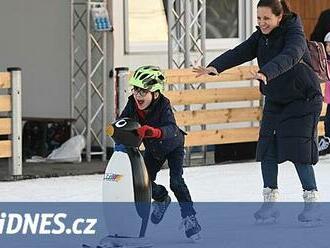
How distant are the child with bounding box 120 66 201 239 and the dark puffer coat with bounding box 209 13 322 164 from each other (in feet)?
3.13

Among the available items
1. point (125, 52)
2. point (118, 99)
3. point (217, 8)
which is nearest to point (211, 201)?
point (118, 99)

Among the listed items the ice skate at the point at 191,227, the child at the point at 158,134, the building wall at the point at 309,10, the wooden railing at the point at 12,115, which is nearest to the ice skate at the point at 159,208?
the child at the point at 158,134

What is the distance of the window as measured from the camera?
46.5ft

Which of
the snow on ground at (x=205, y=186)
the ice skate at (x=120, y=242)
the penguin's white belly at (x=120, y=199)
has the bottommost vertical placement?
the snow on ground at (x=205, y=186)

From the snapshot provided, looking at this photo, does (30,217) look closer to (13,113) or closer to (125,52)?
(13,113)

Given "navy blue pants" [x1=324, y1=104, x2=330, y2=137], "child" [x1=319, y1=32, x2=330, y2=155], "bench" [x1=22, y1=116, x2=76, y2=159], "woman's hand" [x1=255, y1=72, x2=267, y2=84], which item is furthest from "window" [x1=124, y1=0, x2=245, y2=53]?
"woman's hand" [x1=255, y1=72, x2=267, y2=84]

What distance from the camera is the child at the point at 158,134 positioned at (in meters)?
7.75

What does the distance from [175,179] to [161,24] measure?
21.8 ft

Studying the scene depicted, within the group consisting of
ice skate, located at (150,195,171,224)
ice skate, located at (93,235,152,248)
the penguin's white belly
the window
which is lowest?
ice skate, located at (93,235,152,248)

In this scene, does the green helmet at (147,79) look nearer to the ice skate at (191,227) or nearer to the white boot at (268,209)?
the ice skate at (191,227)

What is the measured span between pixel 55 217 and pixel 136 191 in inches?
77.8

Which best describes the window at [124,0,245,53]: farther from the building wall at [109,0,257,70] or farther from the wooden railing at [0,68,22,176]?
the wooden railing at [0,68,22,176]

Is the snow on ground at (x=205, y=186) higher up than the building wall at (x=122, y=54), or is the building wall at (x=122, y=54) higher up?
the building wall at (x=122, y=54)

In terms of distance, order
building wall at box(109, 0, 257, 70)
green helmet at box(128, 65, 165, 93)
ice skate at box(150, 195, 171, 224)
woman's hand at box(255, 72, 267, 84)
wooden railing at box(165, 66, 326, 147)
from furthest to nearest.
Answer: building wall at box(109, 0, 257, 70) → wooden railing at box(165, 66, 326, 147) → ice skate at box(150, 195, 171, 224) → woman's hand at box(255, 72, 267, 84) → green helmet at box(128, 65, 165, 93)
